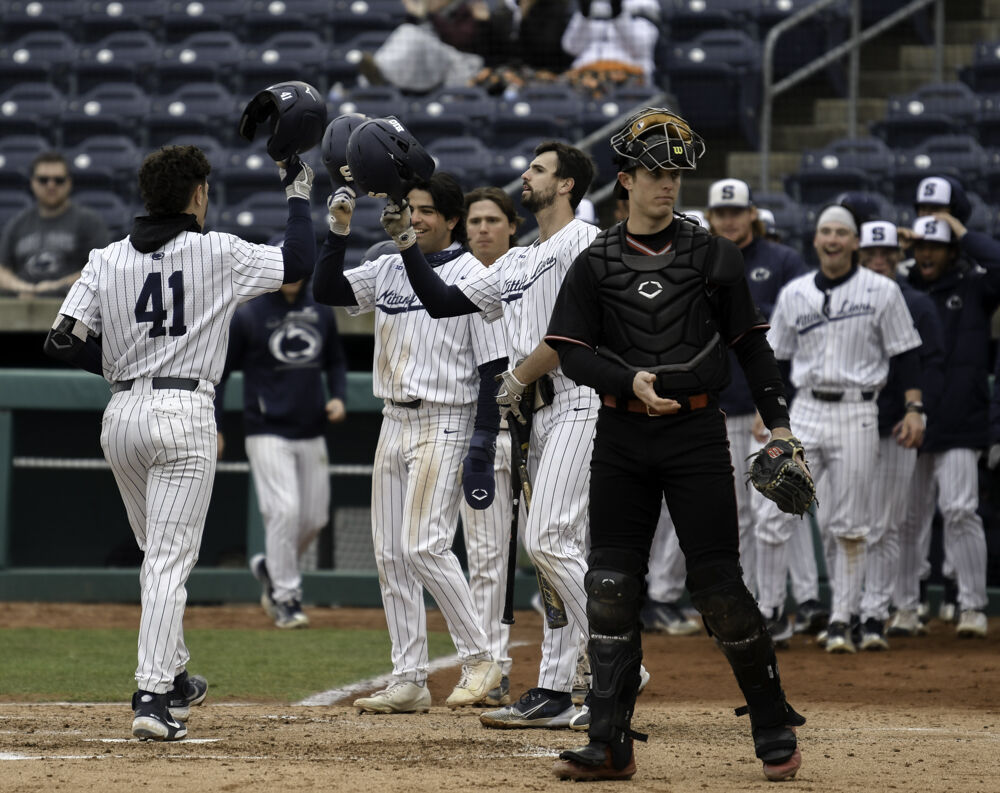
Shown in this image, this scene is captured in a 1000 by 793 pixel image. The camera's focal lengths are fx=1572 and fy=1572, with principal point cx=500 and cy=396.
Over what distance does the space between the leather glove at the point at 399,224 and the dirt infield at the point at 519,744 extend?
5.52 ft

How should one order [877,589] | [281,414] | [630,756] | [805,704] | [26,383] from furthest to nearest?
[26,383] → [281,414] → [877,589] → [805,704] → [630,756]

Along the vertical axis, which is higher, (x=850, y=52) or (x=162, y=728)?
(x=850, y=52)

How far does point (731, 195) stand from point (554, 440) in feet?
11.1

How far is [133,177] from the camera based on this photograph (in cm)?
1297

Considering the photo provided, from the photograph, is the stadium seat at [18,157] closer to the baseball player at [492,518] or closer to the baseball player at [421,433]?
the baseball player at [492,518]

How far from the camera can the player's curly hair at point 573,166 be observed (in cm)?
570

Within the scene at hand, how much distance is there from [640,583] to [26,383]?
6.54 meters

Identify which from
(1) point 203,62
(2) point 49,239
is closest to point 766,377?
(2) point 49,239

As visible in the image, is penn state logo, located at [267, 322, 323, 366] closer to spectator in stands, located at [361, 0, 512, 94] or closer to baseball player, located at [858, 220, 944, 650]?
baseball player, located at [858, 220, 944, 650]

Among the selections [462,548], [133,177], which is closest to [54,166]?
[133,177]

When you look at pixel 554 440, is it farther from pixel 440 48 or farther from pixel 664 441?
pixel 440 48

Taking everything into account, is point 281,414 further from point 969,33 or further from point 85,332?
point 969,33

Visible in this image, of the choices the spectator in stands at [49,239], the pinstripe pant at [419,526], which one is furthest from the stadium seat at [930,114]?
the pinstripe pant at [419,526]

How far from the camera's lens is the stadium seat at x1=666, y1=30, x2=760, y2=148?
12.8m
